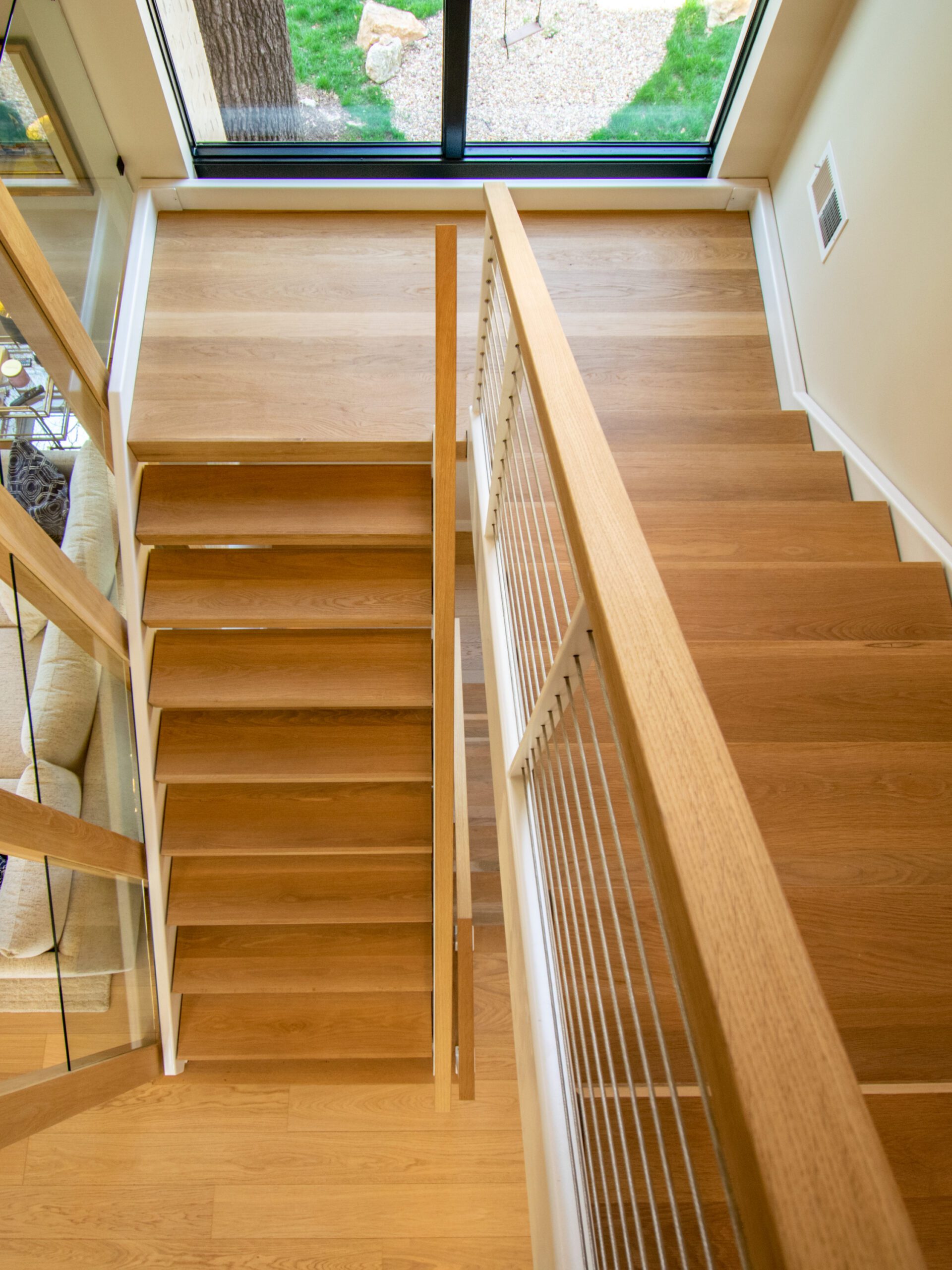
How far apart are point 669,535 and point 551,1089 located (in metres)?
1.39

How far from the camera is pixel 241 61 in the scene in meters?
3.04

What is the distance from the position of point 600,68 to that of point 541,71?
0.23 m

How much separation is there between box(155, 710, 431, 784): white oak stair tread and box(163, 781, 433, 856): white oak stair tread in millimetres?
120

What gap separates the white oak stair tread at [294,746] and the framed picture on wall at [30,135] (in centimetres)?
166

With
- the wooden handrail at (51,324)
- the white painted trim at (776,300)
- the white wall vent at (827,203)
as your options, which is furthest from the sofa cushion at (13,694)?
the white wall vent at (827,203)

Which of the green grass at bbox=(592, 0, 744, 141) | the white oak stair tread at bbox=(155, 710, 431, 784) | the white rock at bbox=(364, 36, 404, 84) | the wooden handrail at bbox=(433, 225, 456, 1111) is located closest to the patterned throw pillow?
the white oak stair tread at bbox=(155, 710, 431, 784)

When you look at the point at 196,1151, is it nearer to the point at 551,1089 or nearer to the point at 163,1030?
the point at 163,1030

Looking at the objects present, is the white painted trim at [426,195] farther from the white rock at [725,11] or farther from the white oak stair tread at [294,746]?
the white oak stair tread at [294,746]

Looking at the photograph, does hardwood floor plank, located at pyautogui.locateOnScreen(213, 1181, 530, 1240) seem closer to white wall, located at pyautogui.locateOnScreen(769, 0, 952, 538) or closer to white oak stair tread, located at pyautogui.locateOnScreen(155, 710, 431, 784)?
white oak stair tread, located at pyautogui.locateOnScreen(155, 710, 431, 784)

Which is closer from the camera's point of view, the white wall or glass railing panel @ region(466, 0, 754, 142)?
Result: the white wall

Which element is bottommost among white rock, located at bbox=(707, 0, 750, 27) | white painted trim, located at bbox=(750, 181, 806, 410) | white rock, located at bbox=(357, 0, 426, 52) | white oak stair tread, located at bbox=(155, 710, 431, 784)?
white oak stair tread, located at bbox=(155, 710, 431, 784)

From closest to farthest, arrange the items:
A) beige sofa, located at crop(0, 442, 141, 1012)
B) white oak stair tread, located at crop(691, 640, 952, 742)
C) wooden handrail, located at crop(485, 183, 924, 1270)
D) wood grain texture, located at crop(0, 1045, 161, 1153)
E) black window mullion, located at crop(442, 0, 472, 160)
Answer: wooden handrail, located at crop(485, 183, 924, 1270) < white oak stair tread, located at crop(691, 640, 952, 742) < wood grain texture, located at crop(0, 1045, 161, 1153) < beige sofa, located at crop(0, 442, 141, 1012) < black window mullion, located at crop(442, 0, 472, 160)

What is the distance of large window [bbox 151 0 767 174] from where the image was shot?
116 inches

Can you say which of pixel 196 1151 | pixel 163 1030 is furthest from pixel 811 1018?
pixel 196 1151
